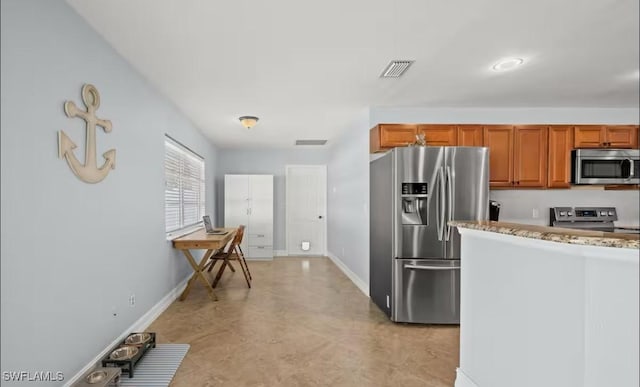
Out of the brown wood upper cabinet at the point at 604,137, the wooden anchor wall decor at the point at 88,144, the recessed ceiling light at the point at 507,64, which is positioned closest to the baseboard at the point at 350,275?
the recessed ceiling light at the point at 507,64

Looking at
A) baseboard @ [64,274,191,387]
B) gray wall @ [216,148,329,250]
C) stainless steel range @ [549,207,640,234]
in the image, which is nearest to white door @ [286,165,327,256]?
gray wall @ [216,148,329,250]

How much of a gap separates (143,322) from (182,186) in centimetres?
216

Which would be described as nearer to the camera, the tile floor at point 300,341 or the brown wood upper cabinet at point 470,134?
the tile floor at point 300,341

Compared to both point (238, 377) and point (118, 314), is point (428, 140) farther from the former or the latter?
point (118, 314)

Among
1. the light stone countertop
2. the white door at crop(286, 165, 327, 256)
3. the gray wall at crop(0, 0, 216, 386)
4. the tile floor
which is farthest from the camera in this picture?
the white door at crop(286, 165, 327, 256)

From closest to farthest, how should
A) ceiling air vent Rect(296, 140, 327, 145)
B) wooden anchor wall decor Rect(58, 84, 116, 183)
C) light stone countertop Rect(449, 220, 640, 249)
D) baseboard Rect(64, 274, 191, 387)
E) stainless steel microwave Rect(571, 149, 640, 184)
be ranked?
light stone countertop Rect(449, 220, 640, 249) → wooden anchor wall decor Rect(58, 84, 116, 183) → baseboard Rect(64, 274, 191, 387) → stainless steel microwave Rect(571, 149, 640, 184) → ceiling air vent Rect(296, 140, 327, 145)

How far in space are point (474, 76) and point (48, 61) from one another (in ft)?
10.9

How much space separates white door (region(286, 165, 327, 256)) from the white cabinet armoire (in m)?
0.61

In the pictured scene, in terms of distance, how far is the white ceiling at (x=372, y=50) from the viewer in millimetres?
2199

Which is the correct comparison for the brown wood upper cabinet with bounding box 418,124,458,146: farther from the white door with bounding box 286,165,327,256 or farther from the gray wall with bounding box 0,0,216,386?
the white door with bounding box 286,165,327,256

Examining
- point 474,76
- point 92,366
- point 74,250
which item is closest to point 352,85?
point 474,76

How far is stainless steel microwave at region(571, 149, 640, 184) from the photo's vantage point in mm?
4176

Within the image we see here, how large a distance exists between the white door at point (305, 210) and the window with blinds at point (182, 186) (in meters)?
2.12

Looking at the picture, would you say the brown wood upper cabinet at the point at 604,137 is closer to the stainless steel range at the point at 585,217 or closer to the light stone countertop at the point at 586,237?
the stainless steel range at the point at 585,217
